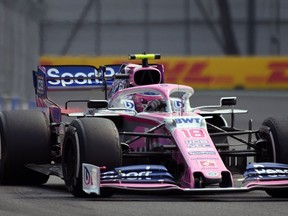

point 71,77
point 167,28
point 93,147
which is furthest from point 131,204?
point 167,28

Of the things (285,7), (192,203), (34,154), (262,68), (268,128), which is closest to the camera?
(192,203)

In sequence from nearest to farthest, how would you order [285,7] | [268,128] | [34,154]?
[268,128] < [34,154] < [285,7]

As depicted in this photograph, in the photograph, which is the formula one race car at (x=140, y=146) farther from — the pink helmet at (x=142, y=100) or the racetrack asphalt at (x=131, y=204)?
the racetrack asphalt at (x=131, y=204)

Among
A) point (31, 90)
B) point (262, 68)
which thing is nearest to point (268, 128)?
point (31, 90)

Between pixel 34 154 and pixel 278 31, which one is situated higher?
pixel 278 31

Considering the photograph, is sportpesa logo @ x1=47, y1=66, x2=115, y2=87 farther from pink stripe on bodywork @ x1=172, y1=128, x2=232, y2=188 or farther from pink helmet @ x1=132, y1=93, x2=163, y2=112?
pink stripe on bodywork @ x1=172, y1=128, x2=232, y2=188

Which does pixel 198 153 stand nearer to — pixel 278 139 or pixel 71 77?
pixel 278 139

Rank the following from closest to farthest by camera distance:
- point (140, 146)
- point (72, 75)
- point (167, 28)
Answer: point (140, 146) < point (72, 75) < point (167, 28)

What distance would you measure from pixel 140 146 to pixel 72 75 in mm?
3363

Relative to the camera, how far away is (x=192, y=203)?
10.8m

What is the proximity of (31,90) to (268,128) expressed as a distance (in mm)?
13134

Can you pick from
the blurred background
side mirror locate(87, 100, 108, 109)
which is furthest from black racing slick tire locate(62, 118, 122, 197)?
the blurred background

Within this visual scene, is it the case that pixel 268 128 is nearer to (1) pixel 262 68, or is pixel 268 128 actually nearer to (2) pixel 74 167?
(2) pixel 74 167

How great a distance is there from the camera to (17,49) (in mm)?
22750
